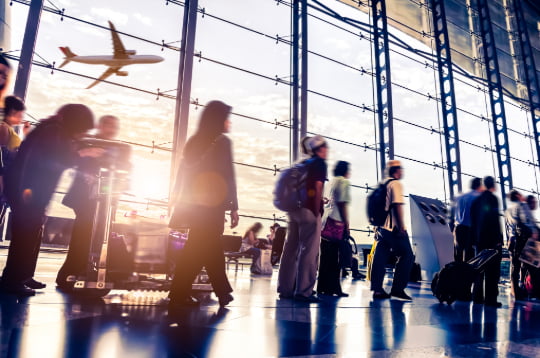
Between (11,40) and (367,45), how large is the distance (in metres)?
7.60

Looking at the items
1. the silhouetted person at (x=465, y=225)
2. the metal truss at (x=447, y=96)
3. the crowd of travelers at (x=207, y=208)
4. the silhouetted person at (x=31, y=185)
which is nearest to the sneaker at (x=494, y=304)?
the crowd of travelers at (x=207, y=208)

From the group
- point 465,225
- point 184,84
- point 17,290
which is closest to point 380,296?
point 465,225

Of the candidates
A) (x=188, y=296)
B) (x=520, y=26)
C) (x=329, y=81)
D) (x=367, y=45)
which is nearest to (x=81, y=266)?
(x=188, y=296)

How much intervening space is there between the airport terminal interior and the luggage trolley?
3cm

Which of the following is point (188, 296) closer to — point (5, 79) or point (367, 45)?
point (5, 79)

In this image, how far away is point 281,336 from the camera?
176cm

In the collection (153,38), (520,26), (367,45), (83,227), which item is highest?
(520,26)

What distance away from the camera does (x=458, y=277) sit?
4016mm

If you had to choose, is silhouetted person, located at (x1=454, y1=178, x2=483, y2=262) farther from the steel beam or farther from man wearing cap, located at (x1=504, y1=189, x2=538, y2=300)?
the steel beam

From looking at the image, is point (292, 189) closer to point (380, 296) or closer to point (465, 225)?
point (380, 296)

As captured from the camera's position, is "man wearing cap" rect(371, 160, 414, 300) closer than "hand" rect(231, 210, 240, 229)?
No

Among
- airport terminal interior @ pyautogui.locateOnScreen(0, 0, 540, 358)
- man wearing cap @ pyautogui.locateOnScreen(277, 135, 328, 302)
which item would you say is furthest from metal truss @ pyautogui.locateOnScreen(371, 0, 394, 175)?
man wearing cap @ pyautogui.locateOnScreen(277, 135, 328, 302)

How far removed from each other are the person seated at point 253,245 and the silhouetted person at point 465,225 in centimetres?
331

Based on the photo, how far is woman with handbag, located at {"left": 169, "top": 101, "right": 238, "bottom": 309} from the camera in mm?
2430
